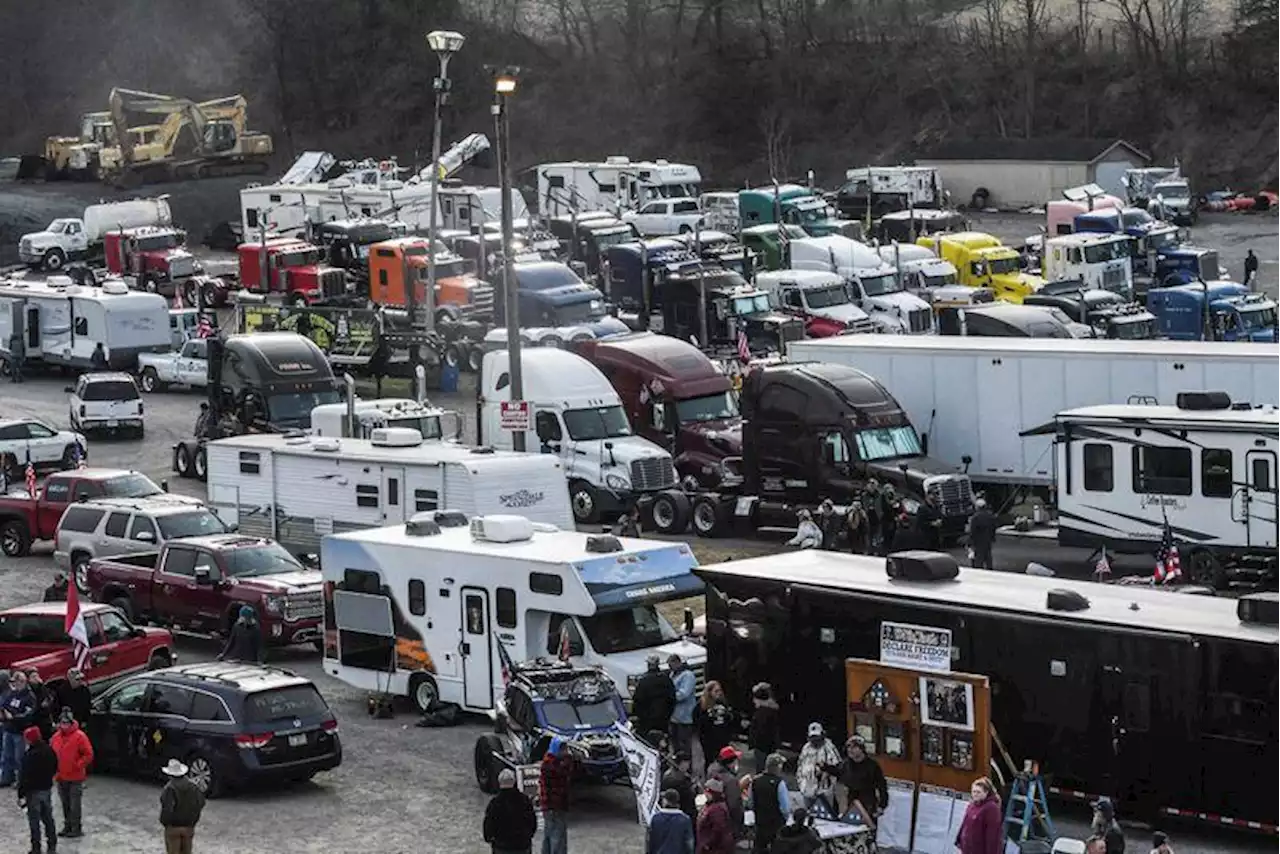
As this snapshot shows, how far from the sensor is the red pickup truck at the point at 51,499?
3784 cm

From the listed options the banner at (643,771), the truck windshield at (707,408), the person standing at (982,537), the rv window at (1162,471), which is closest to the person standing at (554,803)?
the banner at (643,771)

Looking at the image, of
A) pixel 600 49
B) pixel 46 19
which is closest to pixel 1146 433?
pixel 600 49

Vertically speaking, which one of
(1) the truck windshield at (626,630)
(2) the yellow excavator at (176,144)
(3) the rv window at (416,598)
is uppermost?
(2) the yellow excavator at (176,144)

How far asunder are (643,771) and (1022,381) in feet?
64.2

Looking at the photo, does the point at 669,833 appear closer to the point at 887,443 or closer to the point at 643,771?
the point at 643,771

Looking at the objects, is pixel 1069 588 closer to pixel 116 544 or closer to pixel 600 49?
pixel 116 544

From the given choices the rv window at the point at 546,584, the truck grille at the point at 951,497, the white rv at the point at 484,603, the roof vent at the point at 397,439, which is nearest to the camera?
the rv window at the point at 546,584

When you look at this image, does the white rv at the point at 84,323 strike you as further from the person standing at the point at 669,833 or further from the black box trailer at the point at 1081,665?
the person standing at the point at 669,833

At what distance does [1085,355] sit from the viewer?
39.4 meters

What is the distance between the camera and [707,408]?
42094 millimetres

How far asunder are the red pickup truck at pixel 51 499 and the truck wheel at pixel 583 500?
657 cm

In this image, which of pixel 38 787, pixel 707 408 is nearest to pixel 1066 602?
pixel 38 787

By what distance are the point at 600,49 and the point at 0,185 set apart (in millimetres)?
32463

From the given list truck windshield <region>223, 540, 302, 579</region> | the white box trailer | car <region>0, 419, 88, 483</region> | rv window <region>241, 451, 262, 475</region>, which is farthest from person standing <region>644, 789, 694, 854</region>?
car <region>0, 419, 88, 483</region>
